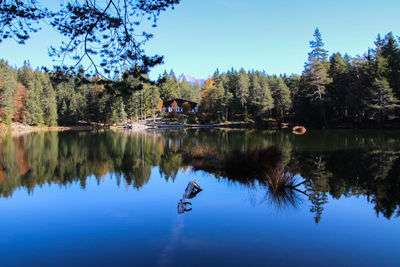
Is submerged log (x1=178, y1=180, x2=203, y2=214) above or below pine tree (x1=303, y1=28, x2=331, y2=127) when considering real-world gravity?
below

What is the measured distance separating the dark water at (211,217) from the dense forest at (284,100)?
12284mm

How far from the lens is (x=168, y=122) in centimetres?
7319

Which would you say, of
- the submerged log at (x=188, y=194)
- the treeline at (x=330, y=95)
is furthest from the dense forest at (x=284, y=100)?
the submerged log at (x=188, y=194)

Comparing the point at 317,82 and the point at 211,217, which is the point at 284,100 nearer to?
the point at 317,82

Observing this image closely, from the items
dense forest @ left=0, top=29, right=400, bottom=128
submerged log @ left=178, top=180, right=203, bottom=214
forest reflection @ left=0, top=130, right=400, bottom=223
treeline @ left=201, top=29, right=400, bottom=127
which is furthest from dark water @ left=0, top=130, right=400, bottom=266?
treeline @ left=201, top=29, right=400, bottom=127

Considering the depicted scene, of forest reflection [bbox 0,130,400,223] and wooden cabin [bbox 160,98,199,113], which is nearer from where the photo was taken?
forest reflection [bbox 0,130,400,223]

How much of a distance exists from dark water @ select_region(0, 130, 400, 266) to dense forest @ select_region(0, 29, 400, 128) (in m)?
12.3

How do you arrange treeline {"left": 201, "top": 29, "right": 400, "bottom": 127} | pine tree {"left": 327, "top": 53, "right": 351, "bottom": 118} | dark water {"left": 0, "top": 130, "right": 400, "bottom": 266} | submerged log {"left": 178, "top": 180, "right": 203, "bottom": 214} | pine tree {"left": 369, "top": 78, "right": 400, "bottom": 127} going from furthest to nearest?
pine tree {"left": 327, "top": 53, "right": 351, "bottom": 118} < treeline {"left": 201, "top": 29, "right": 400, "bottom": 127} < pine tree {"left": 369, "top": 78, "right": 400, "bottom": 127} < submerged log {"left": 178, "top": 180, "right": 203, "bottom": 214} < dark water {"left": 0, "top": 130, "right": 400, "bottom": 266}

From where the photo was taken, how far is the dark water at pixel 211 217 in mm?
5344

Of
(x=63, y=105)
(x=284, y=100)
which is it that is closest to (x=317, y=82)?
(x=284, y=100)

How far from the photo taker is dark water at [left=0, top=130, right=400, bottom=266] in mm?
5344

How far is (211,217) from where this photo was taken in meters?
7.32

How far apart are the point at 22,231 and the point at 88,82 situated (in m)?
3.68

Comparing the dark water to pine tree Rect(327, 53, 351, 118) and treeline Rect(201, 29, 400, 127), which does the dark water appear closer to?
treeline Rect(201, 29, 400, 127)
